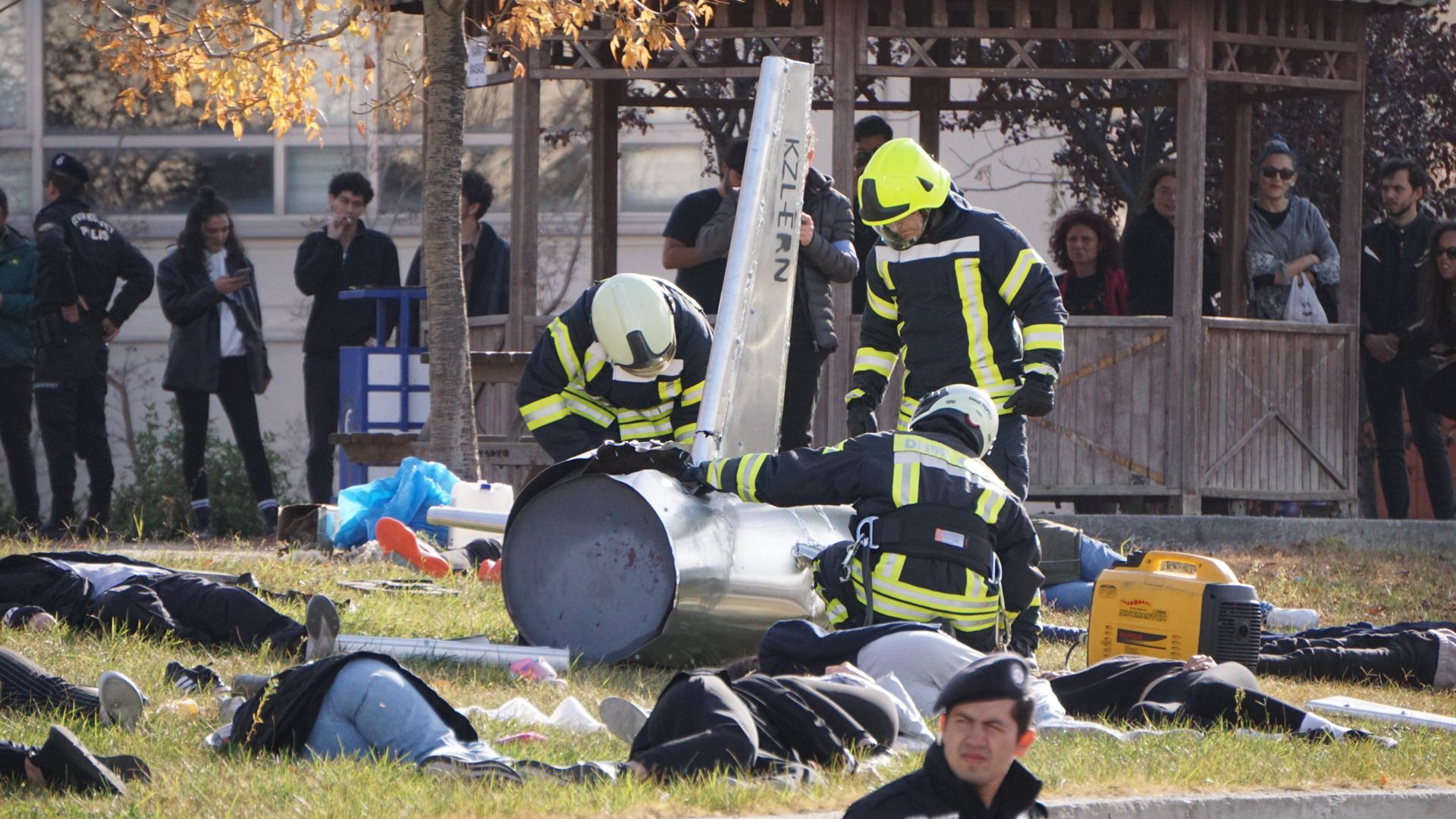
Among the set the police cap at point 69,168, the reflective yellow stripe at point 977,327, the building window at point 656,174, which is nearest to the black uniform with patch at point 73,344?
the police cap at point 69,168

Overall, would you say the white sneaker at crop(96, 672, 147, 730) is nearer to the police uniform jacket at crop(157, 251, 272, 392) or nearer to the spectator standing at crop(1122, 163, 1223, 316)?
the police uniform jacket at crop(157, 251, 272, 392)

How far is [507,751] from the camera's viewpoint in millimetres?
4910

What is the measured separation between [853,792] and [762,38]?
8119 mm

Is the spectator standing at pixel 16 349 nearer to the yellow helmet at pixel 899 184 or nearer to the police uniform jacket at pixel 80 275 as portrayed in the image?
the police uniform jacket at pixel 80 275

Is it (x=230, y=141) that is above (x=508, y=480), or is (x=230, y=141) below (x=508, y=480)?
above

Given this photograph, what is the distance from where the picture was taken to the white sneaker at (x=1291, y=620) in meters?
8.28

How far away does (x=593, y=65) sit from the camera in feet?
39.9

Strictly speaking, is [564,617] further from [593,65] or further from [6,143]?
[6,143]

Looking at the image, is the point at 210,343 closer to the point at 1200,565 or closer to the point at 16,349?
the point at 16,349

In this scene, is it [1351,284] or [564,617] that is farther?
[1351,284]

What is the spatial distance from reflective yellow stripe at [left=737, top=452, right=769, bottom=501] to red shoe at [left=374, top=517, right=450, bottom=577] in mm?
3086

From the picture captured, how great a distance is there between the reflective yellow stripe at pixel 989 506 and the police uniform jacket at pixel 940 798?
2.61 metres

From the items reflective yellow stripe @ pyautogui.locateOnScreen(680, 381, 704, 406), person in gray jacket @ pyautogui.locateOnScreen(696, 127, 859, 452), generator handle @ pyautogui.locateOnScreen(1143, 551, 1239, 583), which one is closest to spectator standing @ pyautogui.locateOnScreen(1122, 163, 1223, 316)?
person in gray jacket @ pyautogui.locateOnScreen(696, 127, 859, 452)

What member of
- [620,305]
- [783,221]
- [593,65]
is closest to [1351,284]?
[593,65]
